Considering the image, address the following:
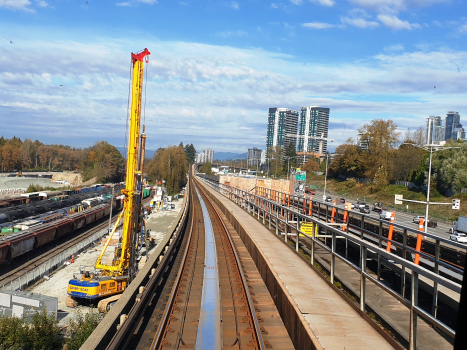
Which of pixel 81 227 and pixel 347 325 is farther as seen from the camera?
pixel 81 227

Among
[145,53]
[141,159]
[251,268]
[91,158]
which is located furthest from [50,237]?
[91,158]

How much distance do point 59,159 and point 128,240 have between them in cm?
15784

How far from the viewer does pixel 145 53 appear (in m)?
22.2

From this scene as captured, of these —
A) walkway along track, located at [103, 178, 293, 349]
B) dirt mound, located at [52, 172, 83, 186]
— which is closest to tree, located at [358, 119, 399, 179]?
walkway along track, located at [103, 178, 293, 349]

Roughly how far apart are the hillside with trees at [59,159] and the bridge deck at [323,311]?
117254 millimetres

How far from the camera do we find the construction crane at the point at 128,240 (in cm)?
1886

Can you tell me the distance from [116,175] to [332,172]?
7809 centimetres

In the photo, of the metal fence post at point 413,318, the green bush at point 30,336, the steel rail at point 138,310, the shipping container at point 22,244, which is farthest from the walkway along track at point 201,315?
the shipping container at point 22,244

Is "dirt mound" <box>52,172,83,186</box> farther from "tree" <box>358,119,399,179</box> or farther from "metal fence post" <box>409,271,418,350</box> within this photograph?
"metal fence post" <box>409,271,418,350</box>

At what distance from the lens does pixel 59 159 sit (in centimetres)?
16400

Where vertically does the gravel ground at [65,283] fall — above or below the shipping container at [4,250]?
below

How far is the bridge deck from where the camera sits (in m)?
5.28

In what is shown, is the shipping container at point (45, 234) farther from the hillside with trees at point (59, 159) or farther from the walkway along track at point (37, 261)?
the hillside with trees at point (59, 159)

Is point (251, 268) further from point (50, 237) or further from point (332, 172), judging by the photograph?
point (332, 172)
